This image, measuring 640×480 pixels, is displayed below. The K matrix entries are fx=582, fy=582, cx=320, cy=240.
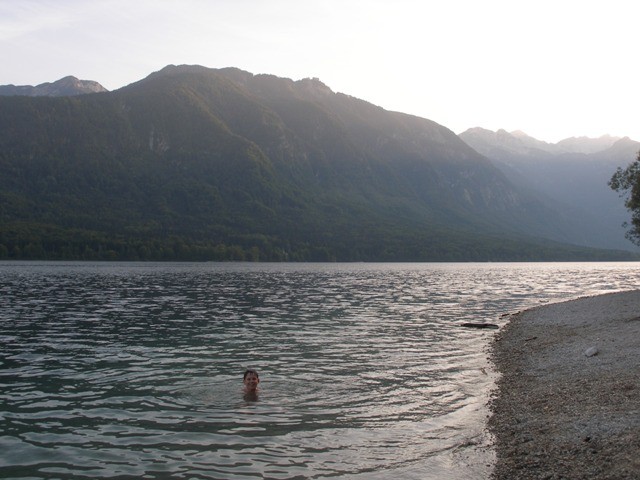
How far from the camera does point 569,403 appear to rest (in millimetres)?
21609

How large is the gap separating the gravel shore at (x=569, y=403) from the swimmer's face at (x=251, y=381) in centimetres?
957

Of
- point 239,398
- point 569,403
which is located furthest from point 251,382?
point 569,403

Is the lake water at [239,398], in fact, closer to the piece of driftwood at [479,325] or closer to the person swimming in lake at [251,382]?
→ the person swimming in lake at [251,382]

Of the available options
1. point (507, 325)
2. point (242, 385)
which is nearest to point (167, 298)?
point (507, 325)

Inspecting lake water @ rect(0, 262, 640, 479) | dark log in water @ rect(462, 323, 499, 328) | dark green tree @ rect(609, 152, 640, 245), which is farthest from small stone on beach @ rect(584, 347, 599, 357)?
dark green tree @ rect(609, 152, 640, 245)

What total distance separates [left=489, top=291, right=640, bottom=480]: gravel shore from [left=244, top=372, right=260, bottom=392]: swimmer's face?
9566 millimetres

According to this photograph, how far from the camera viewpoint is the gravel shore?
15539 mm

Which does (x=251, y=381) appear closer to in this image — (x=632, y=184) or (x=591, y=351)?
(x=591, y=351)

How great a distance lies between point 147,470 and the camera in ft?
52.9

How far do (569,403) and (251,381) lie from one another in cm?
1252

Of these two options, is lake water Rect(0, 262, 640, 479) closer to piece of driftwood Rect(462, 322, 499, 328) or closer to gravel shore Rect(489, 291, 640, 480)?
→ gravel shore Rect(489, 291, 640, 480)

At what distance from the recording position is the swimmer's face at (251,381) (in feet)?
80.2

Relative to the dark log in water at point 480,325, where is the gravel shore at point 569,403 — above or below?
above

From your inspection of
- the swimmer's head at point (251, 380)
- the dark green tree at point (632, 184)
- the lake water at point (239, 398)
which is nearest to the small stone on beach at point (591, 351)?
the lake water at point (239, 398)
